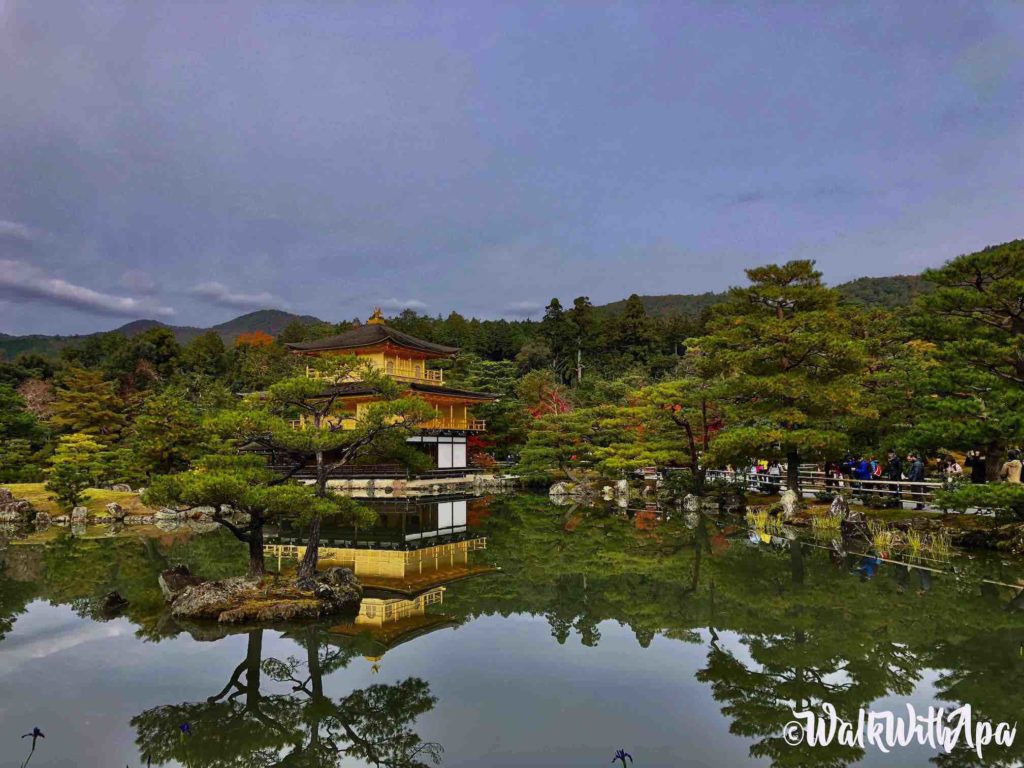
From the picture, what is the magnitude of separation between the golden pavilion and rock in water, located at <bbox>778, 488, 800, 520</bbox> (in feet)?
50.3

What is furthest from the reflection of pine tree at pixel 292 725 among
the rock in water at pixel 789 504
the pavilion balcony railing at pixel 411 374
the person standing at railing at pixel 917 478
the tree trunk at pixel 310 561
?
the pavilion balcony railing at pixel 411 374

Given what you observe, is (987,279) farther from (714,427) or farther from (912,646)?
(714,427)

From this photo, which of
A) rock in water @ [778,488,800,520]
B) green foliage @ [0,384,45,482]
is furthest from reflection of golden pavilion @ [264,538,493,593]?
green foliage @ [0,384,45,482]

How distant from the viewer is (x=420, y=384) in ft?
99.8

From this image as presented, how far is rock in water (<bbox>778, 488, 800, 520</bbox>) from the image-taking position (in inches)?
658

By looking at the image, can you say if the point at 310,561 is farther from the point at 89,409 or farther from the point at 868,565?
the point at 89,409

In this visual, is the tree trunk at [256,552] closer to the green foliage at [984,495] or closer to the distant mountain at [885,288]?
the green foliage at [984,495]

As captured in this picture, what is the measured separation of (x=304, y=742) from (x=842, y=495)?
1443cm

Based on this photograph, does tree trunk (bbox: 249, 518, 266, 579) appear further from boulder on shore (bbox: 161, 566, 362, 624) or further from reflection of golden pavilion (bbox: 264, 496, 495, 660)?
reflection of golden pavilion (bbox: 264, 496, 495, 660)

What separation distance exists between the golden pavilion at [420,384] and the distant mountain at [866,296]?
846 inches

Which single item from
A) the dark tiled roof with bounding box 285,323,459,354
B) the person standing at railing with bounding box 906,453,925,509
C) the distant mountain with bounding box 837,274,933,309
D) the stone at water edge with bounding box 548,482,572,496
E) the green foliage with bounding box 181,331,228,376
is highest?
the distant mountain with bounding box 837,274,933,309

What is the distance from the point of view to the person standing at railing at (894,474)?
15.6m

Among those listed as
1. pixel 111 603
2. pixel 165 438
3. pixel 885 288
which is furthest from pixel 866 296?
pixel 111 603

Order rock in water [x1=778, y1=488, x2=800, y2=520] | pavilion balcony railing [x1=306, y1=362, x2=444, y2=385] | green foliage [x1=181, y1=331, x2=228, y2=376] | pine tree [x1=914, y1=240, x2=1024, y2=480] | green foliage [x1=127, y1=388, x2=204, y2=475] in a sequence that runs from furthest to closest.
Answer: green foliage [x1=181, y1=331, x2=228, y2=376] < pavilion balcony railing [x1=306, y1=362, x2=444, y2=385] < green foliage [x1=127, y1=388, x2=204, y2=475] < rock in water [x1=778, y1=488, x2=800, y2=520] < pine tree [x1=914, y1=240, x2=1024, y2=480]
